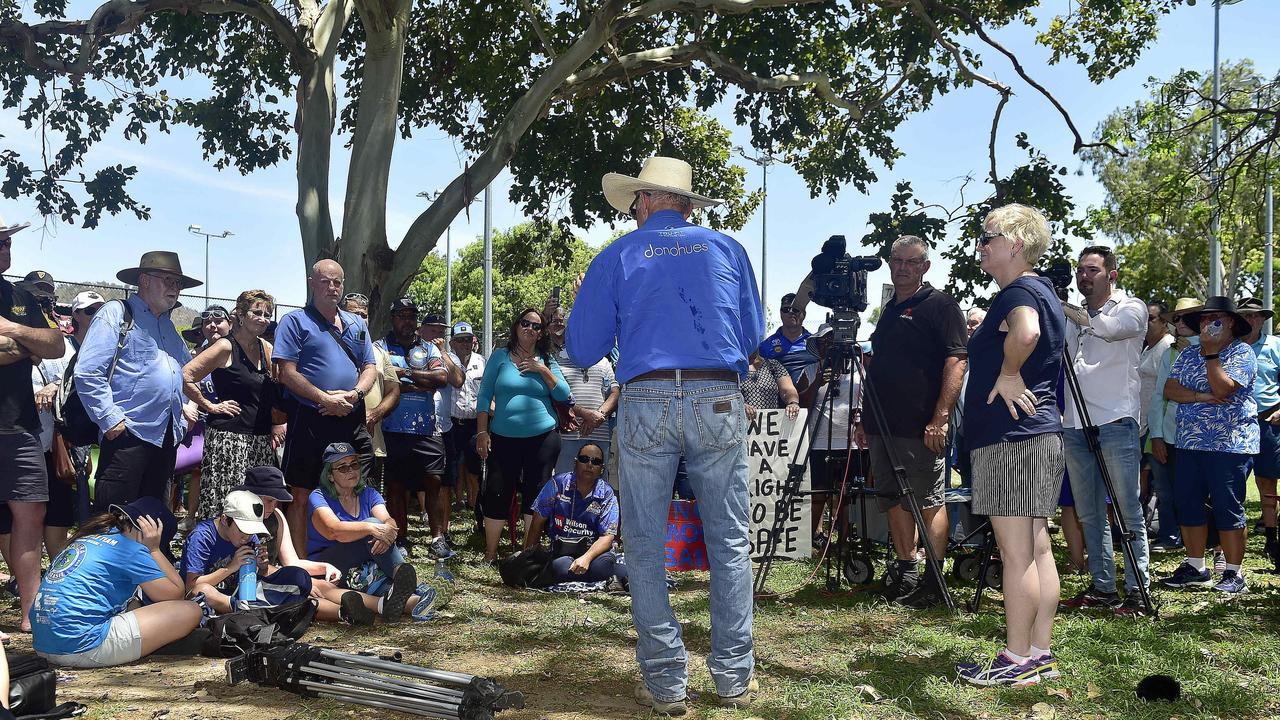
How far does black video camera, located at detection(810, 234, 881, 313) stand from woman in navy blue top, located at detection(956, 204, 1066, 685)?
1.56 meters

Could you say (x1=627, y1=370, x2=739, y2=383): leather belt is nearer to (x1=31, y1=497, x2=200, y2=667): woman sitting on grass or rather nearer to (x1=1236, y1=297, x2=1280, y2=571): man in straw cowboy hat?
(x1=31, y1=497, x2=200, y2=667): woman sitting on grass

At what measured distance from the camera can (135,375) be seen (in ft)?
17.4

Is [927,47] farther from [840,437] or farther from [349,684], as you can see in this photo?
[349,684]

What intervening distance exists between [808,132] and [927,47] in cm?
197

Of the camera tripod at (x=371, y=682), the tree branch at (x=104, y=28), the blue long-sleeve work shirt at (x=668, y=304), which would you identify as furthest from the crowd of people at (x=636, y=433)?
the tree branch at (x=104, y=28)

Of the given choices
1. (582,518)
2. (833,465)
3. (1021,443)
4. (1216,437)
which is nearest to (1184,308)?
(1216,437)

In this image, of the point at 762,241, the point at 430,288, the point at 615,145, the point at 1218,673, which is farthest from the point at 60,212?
the point at 430,288

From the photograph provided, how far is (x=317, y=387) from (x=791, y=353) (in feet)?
12.6

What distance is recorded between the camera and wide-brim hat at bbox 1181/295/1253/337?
6023 mm

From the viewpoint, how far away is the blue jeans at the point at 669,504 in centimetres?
369

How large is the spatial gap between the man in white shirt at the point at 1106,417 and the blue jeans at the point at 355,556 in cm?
395

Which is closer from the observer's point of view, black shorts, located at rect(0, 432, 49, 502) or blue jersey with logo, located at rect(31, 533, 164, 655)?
blue jersey with logo, located at rect(31, 533, 164, 655)

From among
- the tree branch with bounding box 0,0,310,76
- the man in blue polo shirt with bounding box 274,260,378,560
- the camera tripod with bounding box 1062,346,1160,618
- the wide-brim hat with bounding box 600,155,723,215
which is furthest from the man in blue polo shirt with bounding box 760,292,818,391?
the tree branch with bounding box 0,0,310,76

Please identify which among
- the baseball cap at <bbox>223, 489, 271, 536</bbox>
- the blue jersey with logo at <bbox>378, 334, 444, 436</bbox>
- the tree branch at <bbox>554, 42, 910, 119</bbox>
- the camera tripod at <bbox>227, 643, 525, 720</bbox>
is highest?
the tree branch at <bbox>554, 42, 910, 119</bbox>
